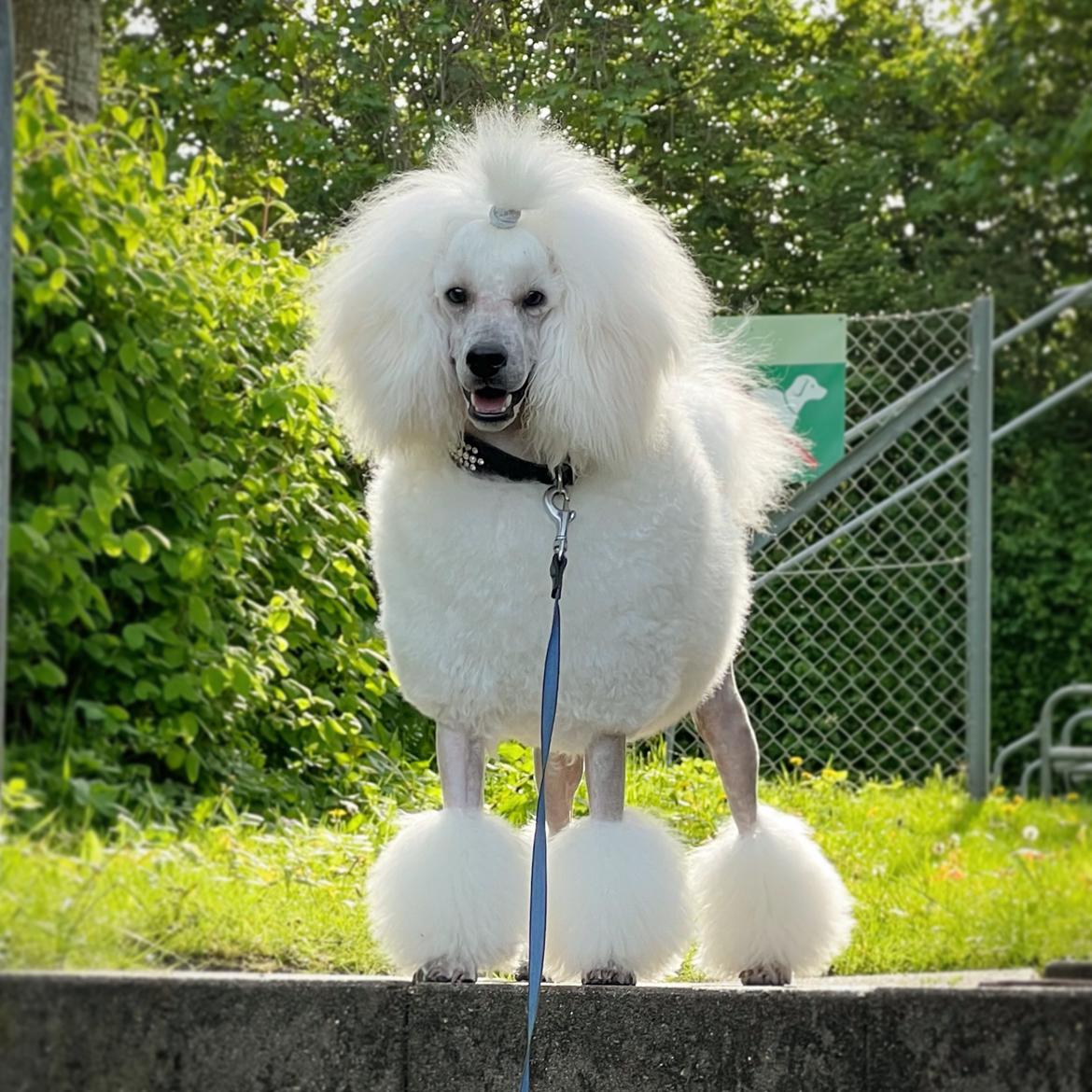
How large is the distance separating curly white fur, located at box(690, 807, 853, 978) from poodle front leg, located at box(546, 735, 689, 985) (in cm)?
36

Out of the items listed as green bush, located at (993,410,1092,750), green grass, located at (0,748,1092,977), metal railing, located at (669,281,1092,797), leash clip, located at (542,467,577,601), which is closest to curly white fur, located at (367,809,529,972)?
green grass, located at (0,748,1092,977)

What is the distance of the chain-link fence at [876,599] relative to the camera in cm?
389

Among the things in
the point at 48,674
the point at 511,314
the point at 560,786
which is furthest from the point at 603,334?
the point at 48,674

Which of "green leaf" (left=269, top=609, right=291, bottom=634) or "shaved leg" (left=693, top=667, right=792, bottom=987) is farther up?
"green leaf" (left=269, top=609, right=291, bottom=634)

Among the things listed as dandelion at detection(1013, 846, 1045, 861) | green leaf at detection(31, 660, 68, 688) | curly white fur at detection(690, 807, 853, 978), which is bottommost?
curly white fur at detection(690, 807, 853, 978)

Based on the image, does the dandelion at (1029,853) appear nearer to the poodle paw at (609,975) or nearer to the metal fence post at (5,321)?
the poodle paw at (609,975)

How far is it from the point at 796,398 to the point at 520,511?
1.17 meters

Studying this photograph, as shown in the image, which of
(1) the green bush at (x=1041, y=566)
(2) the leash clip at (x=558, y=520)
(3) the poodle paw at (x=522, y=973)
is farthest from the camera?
(1) the green bush at (x=1041, y=566)

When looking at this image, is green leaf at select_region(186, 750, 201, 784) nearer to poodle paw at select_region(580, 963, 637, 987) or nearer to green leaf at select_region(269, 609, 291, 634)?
green leaf at select_region(269, 609, 291, 634)

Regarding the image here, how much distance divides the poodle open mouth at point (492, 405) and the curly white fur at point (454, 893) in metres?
0.67

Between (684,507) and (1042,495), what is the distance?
3.16 ft

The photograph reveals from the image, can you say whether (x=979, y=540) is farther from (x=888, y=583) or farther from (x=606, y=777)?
(x=606, y=777)

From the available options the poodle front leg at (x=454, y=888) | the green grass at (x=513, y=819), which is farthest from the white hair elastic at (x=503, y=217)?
the green grass at (x=513, y=819)

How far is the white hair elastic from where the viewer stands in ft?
9.55
